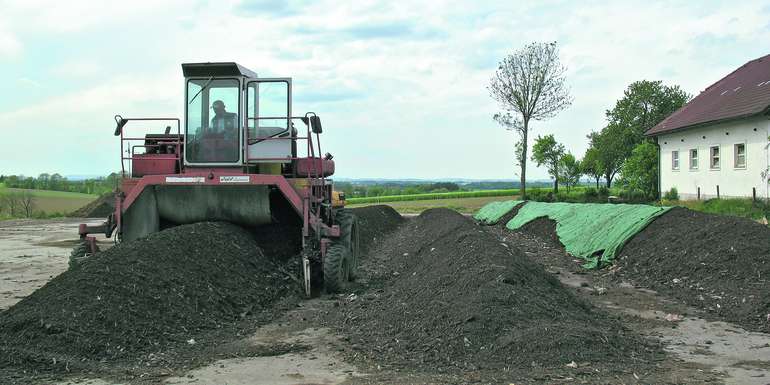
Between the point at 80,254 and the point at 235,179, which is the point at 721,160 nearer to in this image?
the point at 235,179

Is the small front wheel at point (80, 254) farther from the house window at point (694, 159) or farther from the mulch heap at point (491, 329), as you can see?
the house window at point (694, 159)

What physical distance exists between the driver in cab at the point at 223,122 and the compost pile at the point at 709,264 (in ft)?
22.6

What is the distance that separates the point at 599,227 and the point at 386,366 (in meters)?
11.7

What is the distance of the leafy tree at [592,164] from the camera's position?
2618 inches

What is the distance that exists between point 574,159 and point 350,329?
59168 mm

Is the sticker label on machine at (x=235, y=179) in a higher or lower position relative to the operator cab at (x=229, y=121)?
lower

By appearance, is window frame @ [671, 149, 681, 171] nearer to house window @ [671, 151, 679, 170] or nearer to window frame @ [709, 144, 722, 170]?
house window @ [671, 151, 679, 170]

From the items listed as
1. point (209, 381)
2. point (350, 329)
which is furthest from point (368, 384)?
point (350, 329)

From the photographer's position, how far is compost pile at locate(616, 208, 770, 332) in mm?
9086

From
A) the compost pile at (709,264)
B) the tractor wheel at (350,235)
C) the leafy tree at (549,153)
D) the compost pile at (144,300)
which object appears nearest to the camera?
the compost pile at (144,300)

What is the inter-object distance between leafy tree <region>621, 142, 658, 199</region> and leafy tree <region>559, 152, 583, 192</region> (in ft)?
70.3

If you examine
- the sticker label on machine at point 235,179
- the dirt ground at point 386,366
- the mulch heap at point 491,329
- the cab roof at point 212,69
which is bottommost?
the dirt ground at point 386,366

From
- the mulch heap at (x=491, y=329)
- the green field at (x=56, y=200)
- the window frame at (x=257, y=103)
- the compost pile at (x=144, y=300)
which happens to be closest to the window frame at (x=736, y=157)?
the mulch heap at (x=491, y=329)

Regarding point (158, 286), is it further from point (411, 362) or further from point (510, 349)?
point (510, 349)
